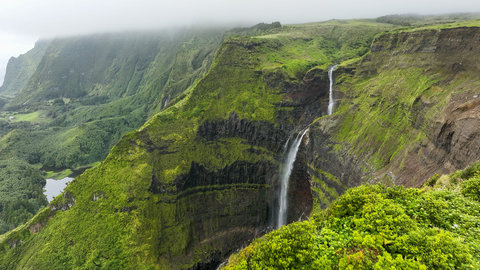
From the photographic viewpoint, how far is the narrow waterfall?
66125 mm

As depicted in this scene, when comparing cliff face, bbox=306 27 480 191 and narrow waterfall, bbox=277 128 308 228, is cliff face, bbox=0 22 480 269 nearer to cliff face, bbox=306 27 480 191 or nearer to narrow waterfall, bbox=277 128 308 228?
cliff face, bbox=306 27 480 191

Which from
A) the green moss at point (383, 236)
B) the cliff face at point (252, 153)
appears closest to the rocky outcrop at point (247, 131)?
the cliff face at point (252, 153)

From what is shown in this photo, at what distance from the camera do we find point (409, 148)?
4325cm

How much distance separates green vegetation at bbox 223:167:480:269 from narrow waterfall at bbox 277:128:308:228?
48.8 m

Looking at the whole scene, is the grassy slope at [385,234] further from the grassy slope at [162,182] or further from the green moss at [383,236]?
the grassy slope at [162,182]

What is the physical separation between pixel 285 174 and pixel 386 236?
179 ft

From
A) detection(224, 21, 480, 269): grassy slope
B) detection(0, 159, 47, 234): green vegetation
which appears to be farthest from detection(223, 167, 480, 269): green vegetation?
detection(0, 159, 47, 234): green vegetation

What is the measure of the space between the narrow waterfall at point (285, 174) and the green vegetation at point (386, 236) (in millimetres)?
48828

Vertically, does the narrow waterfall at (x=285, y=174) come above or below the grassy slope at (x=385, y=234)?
below

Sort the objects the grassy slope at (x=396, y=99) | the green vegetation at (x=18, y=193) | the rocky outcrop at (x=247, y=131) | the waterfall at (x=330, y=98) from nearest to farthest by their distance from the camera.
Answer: the grassy slope at (x=396, y=99) < the waterfall at (x=330, y=98) < the rocky outcrop at (x=247, y=131) < the green vegetation at (x=18, y=193)

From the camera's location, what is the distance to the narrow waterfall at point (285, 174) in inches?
2603

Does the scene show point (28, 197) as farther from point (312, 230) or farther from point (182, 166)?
point (312, 230)

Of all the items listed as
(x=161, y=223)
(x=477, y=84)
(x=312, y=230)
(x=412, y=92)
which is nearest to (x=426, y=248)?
(x=312, y=230)

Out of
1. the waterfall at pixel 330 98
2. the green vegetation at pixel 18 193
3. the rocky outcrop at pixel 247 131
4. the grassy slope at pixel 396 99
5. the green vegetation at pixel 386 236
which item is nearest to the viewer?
the green vegetation at pixel 386 236
